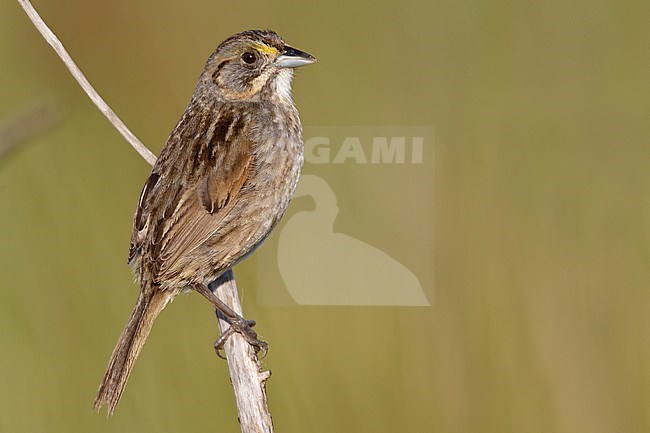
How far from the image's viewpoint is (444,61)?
4.71 metres

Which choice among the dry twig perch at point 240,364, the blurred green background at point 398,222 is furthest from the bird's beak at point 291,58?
the blurred green background at point 398,222

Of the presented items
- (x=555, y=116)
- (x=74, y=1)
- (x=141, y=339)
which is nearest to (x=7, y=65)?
(x=74, y=1)

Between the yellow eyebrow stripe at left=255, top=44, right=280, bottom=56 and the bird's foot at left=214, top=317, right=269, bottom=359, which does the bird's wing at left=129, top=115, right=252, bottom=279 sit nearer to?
the bird's foot at left=214, top=317, right=269, bottom=359

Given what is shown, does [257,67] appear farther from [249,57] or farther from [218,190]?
[218,190]

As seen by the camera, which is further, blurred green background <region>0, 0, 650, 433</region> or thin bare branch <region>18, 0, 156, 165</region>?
blurred green background <region>0, 0, 650, 433</region>

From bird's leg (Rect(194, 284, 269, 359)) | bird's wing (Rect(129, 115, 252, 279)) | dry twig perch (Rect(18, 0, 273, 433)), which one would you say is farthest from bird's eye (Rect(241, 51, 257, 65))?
bird's leg (Rect(194, 284, 269, 359))

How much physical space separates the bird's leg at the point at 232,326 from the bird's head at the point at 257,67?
72 centimetres

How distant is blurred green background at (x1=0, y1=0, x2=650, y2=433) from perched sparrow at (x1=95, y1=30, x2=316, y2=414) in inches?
27.3

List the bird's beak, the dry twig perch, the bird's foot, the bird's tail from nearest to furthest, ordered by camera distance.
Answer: the dry twig perch, the bird's tail, the bird's foot, the bird's beak

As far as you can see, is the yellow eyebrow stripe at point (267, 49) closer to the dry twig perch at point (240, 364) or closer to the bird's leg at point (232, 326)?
the dry twig perch at point (240, 364)

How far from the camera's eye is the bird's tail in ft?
9.33

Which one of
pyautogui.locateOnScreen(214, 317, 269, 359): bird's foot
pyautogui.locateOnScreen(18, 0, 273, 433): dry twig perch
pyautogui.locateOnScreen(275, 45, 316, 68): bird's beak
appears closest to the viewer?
pyautogui.locateOnScreen(18, 0, 273, 433): dry twig perch

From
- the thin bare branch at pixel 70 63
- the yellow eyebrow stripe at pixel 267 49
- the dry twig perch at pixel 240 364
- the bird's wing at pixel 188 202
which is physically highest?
the yellow eyebrow stripe at pixel 267 49

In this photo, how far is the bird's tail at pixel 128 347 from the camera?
284cm
